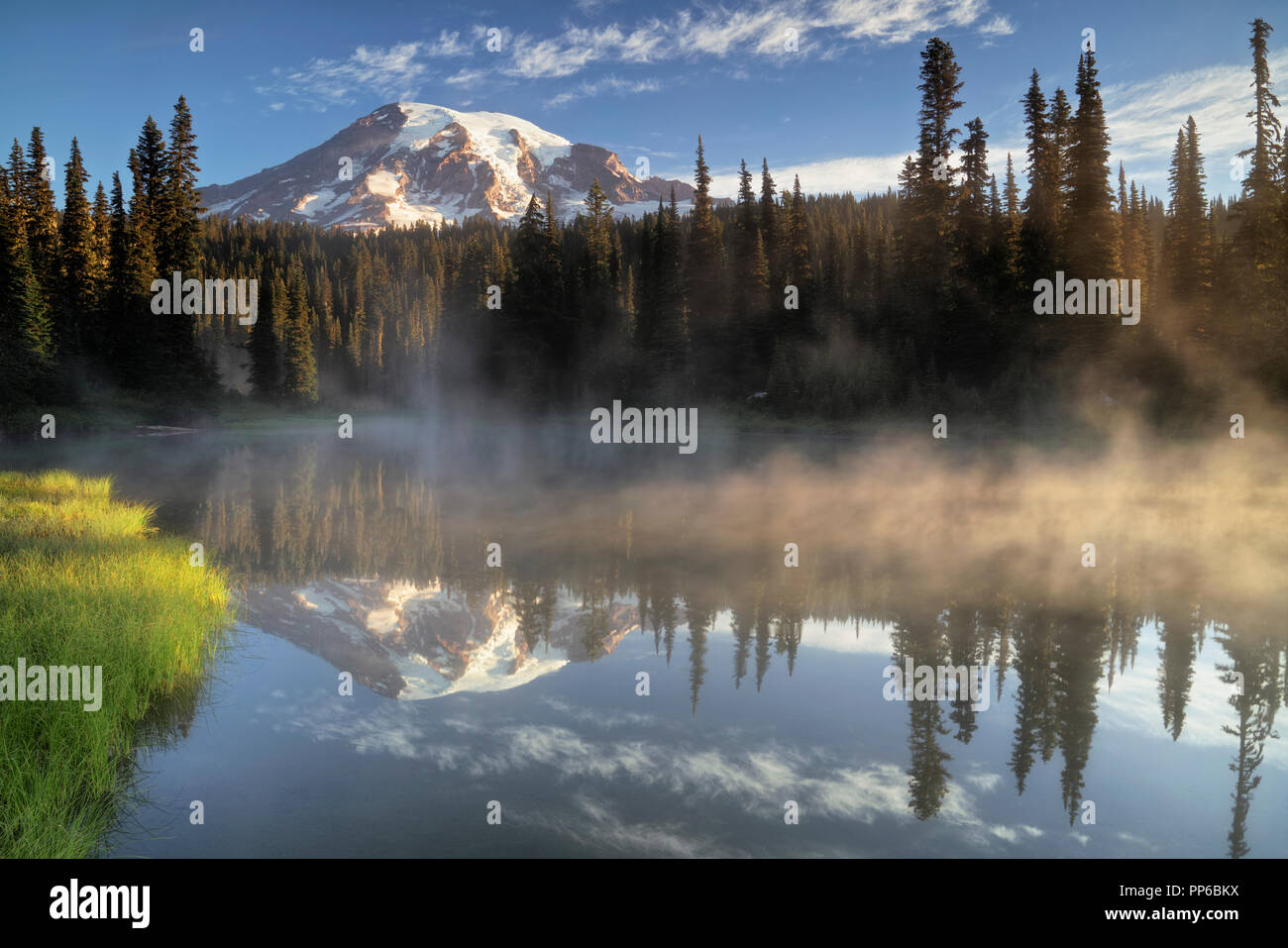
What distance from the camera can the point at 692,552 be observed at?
18656 mm

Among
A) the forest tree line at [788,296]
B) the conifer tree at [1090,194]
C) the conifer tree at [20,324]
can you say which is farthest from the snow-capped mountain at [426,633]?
the conifer tree at [20,324]

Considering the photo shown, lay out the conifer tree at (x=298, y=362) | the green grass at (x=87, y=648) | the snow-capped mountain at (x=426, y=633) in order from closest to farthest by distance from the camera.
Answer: the green grass at (x=87, y=648) → the snow-capped mountain at (x=426, y=633) → the conifer tree at (x=298, y=362)

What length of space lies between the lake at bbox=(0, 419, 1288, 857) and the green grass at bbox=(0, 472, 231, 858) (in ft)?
1.23

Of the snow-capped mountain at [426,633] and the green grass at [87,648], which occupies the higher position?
the green grass at [87,648]

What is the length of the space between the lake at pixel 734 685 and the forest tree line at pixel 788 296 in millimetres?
22587

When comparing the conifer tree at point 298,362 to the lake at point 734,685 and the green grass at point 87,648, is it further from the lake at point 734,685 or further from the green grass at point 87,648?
the green grass at point 87,648

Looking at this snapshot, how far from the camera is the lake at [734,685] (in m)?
6.90

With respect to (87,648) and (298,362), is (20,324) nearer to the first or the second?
(298,362)

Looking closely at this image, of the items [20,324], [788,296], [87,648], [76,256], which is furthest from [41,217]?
[87,648]

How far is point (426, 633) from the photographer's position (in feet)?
41.8

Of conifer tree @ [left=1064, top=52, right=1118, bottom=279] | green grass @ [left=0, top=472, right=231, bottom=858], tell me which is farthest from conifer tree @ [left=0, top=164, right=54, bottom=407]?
conifer tree @ [left=1064, top=52, right=1118, bottom=279]

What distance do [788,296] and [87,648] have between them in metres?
59.3

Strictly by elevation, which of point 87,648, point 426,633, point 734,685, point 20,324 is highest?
point 20,324
